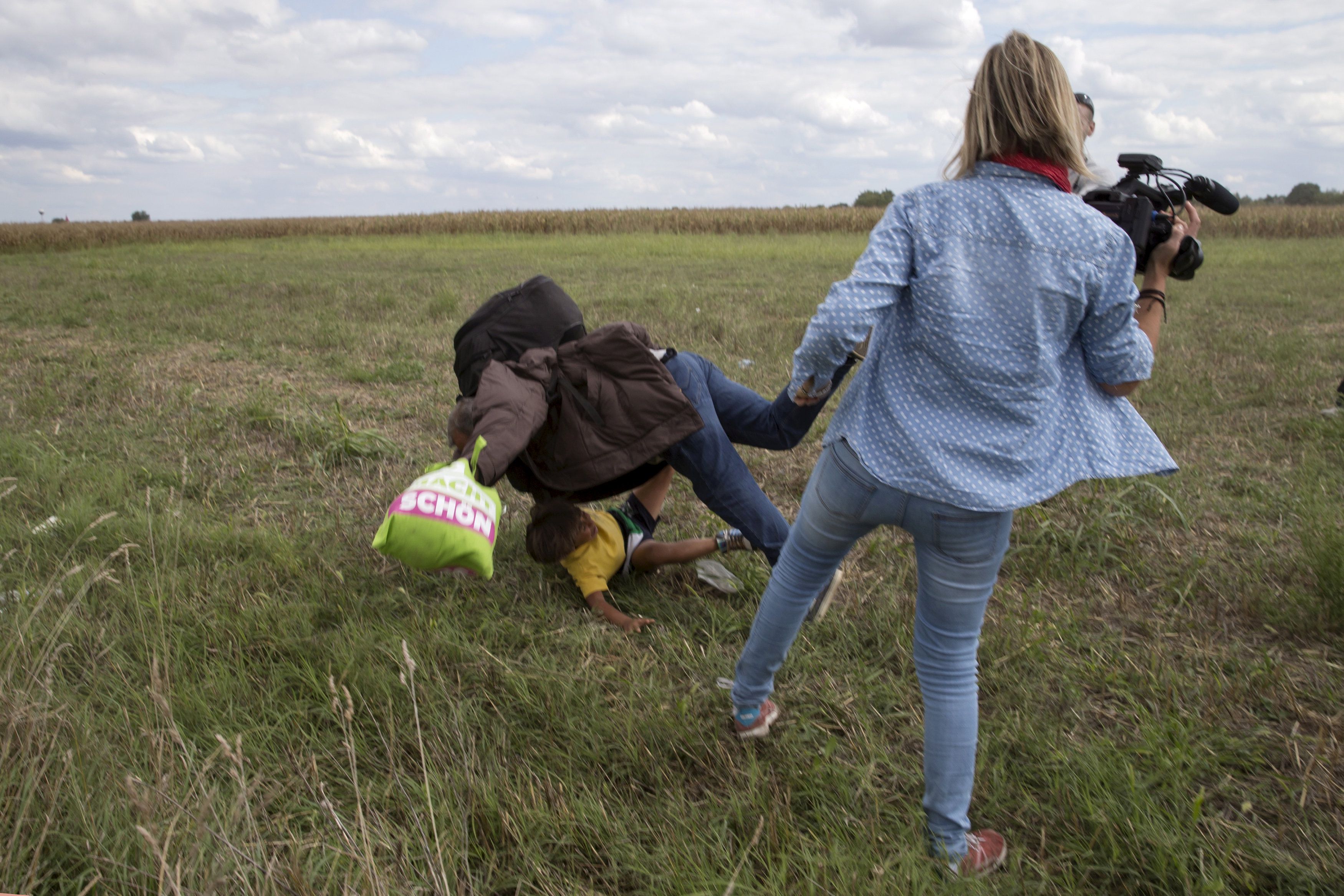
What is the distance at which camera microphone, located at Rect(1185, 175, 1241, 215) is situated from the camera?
2281 millimetres

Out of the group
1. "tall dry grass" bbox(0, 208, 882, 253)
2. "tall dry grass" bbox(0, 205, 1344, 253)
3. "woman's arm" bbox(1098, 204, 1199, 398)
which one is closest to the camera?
"woman's arm" bbox(1098, 204, 1199, 398)

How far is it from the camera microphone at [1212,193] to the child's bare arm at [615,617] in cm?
216

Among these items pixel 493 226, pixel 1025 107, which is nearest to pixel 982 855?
pixel 1025 107

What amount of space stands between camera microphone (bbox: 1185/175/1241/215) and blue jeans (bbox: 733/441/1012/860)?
1234mm

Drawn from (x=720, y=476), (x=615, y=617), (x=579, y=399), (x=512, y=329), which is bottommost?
(x=615, y=617)

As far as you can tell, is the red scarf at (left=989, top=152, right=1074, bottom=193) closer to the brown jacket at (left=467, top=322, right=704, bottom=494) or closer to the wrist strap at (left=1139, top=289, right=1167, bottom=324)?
the wrist strap at (left=1139, top=289, right=1167, bottom=324)

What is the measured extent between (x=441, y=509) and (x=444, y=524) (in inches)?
1.6

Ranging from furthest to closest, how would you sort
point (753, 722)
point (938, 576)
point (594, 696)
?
point (594, 696) → point (753, 722) → point (938, 576)

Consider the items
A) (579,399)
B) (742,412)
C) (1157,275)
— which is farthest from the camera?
(742,412)

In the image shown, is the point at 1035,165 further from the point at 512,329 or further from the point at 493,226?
the point at 493,226

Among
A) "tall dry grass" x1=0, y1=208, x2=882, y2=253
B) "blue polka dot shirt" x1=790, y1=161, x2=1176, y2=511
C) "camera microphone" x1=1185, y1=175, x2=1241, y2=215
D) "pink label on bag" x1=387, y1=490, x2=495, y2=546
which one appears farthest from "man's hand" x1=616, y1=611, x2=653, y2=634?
"tall dry grass" x1=0, y1=208, x2=882, y2=253

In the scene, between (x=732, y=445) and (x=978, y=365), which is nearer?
(x=978, y=365)

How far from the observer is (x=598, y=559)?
3.19m

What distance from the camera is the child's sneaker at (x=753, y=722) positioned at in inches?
93.4
